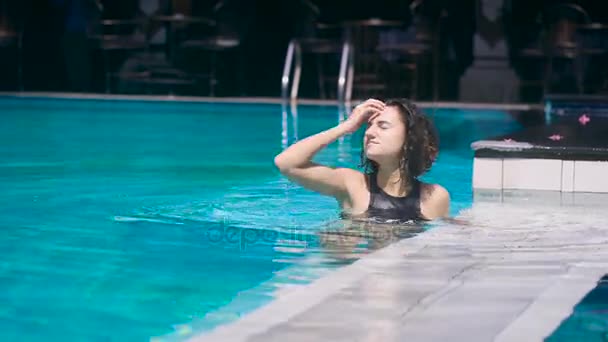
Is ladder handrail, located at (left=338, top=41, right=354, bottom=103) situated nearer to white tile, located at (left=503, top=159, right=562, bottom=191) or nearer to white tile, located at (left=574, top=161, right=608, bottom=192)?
white tile, located at (left=503, top=159, right=562, bottom=191)

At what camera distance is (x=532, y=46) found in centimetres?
1274

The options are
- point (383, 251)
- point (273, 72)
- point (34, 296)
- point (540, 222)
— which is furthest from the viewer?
point (273, 72)

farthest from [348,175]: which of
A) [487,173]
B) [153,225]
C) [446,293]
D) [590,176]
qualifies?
[590,176]

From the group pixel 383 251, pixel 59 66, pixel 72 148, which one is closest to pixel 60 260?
pixel 383 251

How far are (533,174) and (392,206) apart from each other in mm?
1503

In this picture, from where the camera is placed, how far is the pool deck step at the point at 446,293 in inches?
92.4

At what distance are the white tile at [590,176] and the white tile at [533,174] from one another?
77mm

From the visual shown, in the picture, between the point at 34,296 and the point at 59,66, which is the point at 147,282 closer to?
the point at 34,296

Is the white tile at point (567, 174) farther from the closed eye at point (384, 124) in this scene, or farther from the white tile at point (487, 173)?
the closed eye at point (384, 124)

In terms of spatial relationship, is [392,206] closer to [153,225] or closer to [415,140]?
[415,140]

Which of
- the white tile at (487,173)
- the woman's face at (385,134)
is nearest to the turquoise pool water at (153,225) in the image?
the white tile at (487,173)

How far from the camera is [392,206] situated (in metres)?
3.96

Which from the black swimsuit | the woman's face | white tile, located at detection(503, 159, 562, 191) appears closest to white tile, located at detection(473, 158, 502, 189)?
white tile, located at detection(503, 159, 562, 191)

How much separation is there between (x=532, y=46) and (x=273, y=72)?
9.76 feet
